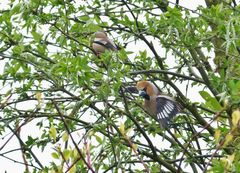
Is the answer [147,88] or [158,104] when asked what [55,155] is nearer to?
[158,104]

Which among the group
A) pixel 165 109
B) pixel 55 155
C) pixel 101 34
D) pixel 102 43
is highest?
pixel 101 34

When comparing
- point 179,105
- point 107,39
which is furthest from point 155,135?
point 107,39

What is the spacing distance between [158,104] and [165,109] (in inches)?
3.0

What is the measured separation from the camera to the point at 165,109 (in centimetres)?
495

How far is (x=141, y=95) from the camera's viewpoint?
4.94 m

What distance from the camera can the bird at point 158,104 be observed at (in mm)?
4875

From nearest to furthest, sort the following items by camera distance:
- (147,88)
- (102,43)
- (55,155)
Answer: (55,155) → (102,43) → (147,88)

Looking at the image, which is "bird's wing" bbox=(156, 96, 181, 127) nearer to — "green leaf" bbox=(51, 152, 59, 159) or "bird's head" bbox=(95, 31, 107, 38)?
"bird's head" bbox=(95, 31, 107, 38)

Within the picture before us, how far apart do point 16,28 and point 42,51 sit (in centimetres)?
29

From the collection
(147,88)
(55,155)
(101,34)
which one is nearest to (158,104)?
(147,88)

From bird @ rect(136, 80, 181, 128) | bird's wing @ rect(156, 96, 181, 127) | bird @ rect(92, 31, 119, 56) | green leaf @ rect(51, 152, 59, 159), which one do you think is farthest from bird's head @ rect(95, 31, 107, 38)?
green leaf @ rect(51, 152, 59, 159)

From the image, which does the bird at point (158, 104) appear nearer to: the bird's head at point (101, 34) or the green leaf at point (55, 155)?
the bird's head at point (101, 34)

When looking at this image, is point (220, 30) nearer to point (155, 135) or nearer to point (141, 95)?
point (141, 95)

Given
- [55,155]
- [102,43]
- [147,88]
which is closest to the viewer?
[55,155]
